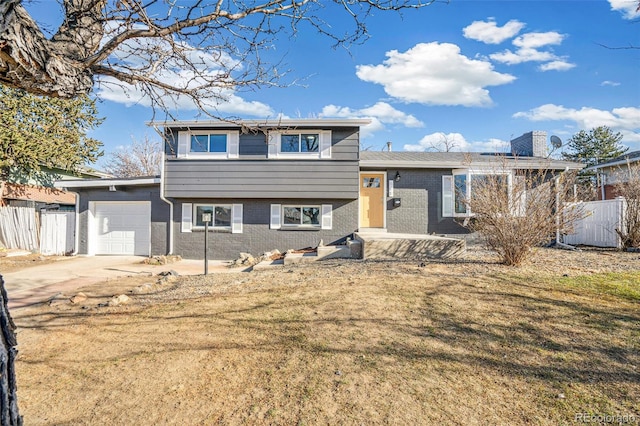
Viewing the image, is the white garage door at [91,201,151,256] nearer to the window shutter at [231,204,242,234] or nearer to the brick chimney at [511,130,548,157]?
the window shutter at [231,204,242,234]

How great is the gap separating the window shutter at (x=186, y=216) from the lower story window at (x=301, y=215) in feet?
11.4

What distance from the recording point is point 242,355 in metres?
3.20

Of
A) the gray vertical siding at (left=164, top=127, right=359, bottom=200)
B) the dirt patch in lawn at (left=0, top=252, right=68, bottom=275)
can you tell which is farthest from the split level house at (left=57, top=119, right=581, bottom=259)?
the dirt patch in lawn at (left=0, top=252, right=68, bottom=275)

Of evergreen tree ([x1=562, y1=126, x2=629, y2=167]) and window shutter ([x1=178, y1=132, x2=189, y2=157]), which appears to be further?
evergreen tree ([x1=562, y1=126, x2=629, y2=167])

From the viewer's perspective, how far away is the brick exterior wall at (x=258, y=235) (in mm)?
11414

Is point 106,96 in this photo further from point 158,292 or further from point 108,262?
point 108,262

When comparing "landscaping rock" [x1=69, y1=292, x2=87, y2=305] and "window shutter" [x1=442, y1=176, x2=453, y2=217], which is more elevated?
"window shutter" [x1=442, y1=176, x2=453, y2=217]

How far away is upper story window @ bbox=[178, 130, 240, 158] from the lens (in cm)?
1143

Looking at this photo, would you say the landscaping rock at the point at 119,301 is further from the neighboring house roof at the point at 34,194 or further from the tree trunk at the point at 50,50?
the neighboring house roof at the point at 34,194

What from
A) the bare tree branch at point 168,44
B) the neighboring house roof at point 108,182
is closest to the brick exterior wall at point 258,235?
the neighboring house roof at point 108,182

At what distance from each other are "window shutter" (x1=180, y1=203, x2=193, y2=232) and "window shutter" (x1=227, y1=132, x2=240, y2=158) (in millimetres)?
2489

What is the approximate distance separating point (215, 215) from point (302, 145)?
414 cm

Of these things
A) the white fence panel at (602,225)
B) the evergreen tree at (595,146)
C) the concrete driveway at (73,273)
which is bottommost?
the concrete driveway at (73,273)

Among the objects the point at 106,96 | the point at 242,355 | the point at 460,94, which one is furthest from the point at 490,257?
the point at 460,94
